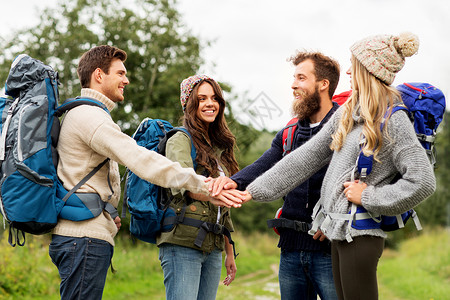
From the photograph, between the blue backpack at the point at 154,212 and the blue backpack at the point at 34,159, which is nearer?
the blue backpack at the point at 34,159

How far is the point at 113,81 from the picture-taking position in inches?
142

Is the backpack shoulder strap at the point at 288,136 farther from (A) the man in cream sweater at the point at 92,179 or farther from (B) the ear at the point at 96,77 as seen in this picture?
(B) the ear at the point at 96,77

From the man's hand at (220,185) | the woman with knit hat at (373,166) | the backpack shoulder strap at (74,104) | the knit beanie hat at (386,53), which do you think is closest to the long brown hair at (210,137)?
the man's hand at (220,185)

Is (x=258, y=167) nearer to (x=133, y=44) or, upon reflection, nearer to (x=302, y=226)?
(x=302, y=226)

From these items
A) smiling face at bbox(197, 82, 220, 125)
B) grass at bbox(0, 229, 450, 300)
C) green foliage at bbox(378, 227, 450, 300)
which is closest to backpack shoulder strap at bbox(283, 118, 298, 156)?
smiling face at bbox(197, 82, 220, 125)

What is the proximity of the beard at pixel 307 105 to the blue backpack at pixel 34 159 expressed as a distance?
4.73ft

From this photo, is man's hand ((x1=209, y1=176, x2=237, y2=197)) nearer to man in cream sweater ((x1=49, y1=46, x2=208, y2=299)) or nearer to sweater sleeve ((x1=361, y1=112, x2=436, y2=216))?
man in cream sweater ((x1=49, y1=46, x2=208, y2=299))

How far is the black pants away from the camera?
108 inches

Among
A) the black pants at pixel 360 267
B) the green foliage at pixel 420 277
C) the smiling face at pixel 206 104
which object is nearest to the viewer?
the black pants at pixel 360 267

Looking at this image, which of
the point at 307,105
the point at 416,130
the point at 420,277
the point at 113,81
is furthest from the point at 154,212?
the point at 420,277

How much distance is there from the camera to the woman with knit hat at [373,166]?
2672 mm

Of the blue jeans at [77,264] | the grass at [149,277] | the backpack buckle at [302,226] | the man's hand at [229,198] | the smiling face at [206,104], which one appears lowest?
the grass at [149,277]

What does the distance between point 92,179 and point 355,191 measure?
62.4 inches

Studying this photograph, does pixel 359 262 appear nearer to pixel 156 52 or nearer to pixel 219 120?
pixel 219 120
